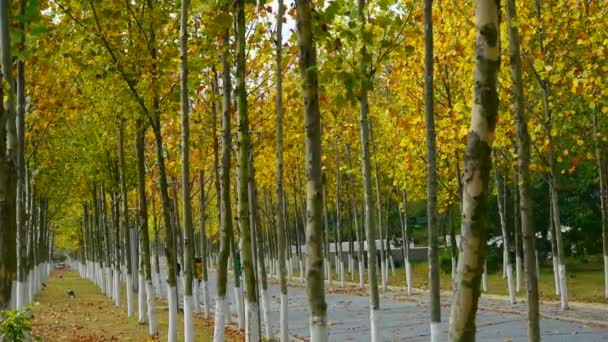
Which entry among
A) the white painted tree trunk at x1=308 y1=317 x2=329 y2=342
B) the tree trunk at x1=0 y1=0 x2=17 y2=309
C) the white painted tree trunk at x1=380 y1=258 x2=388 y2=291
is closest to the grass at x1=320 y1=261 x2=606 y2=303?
the white painted tree trunk at x1=380 y1=258 x2=388 y2=291

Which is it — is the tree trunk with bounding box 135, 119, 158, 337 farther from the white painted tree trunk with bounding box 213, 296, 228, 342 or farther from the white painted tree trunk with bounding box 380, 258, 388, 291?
the white painted tree trunk with bounding box 380, 258, 388, 291

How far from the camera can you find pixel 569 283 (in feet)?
97.5

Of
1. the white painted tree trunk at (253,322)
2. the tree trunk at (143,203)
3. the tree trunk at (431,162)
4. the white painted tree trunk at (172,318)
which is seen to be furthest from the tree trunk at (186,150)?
the tree trunk at (143,203)

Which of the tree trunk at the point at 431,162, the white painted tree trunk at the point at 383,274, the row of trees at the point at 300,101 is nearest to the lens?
the row of trees at the point at 300,101

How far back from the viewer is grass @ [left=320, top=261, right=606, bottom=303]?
2475 centimetres

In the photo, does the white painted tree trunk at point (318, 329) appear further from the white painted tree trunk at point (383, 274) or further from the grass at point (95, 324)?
the white painted tree trunk at point (383, 274)

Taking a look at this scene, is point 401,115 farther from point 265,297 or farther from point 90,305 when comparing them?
point 90,305

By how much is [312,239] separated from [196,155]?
1597 centimetres

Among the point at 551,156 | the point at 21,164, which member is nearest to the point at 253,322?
the point at 21,164

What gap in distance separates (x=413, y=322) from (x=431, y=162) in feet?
32.7

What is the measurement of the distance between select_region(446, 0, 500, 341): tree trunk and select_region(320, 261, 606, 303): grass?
20074mm

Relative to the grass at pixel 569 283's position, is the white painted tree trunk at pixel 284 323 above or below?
above

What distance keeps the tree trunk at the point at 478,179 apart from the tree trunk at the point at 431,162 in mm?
6452

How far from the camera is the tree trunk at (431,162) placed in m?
11.0
